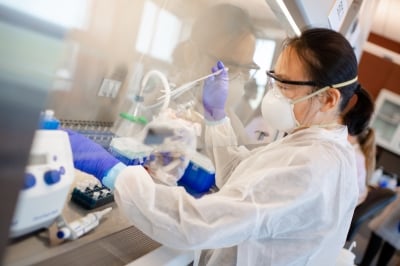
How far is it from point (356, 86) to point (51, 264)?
3.16 feet

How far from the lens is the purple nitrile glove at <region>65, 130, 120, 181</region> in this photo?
0.78m

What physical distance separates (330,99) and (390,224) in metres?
2.96

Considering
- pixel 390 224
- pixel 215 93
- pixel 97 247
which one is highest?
pixel 215 93

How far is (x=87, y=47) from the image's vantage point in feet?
3.25

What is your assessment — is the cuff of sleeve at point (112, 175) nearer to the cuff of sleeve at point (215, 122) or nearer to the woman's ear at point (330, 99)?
the cuff of sleeve at point (215, 122)

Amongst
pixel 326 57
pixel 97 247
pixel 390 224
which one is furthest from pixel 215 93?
pixel 390 224

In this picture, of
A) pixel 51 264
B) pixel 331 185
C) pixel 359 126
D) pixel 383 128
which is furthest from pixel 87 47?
pixel 383 128

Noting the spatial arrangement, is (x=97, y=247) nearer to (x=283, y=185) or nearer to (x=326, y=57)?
(x=283, y=185)

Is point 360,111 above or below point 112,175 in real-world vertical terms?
above

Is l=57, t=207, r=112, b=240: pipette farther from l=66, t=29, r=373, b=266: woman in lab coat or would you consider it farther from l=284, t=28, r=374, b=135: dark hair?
l=284, t=28, r=374, b=135: dark hair

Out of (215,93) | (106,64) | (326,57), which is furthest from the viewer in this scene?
(215,93)

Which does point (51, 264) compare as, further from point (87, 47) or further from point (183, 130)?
point (87, 47)

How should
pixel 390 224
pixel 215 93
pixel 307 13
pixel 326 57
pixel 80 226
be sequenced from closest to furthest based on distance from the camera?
1. pixel 80 226
2. pixel 326 57
3. pixel 215 93
4. pixel 307 13
5. pixel 390 224

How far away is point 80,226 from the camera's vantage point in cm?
71
